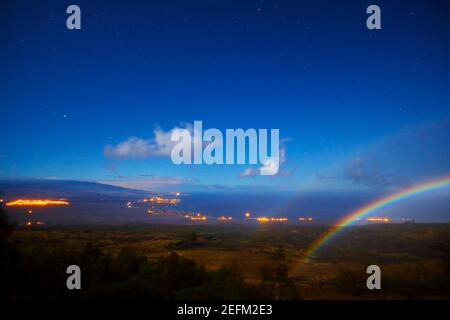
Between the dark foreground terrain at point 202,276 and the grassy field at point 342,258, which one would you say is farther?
the grassy field at point 342,258

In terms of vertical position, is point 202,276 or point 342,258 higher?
point 202,276

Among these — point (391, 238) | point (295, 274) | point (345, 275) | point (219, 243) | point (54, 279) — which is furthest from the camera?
point (391, 238)

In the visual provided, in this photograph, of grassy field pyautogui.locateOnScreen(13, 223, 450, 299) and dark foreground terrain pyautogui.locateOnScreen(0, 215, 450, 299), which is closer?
dark foreground terrain pyautogui.locateOnScreen(0, 215, 450, 299)

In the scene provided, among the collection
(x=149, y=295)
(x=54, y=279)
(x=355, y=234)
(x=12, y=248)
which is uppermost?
(x=12, y=248)

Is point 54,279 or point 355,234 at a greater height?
point 54,279

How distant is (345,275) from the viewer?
23922 mm

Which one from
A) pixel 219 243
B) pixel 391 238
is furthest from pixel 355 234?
pixel 219 243

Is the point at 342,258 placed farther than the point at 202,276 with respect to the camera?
Yes

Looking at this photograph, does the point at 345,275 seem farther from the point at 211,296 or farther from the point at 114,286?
the point at 114,286
